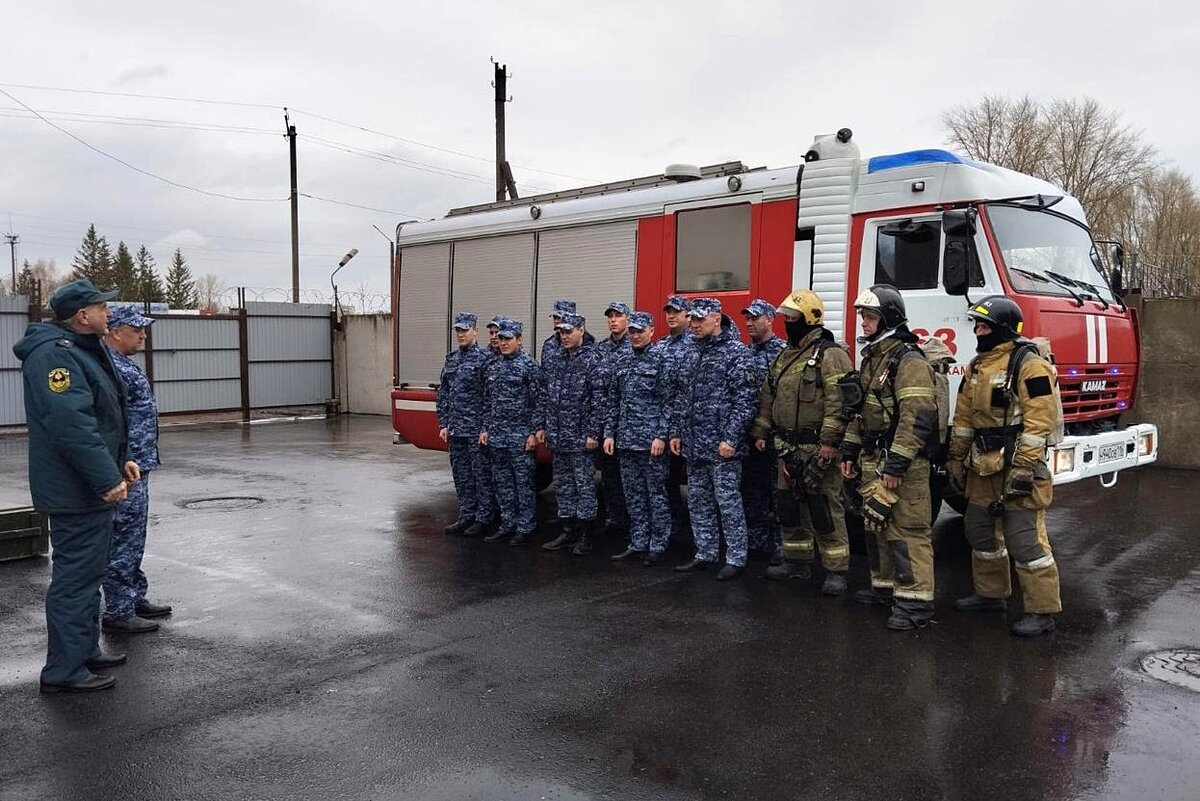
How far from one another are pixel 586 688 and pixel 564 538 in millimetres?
3011

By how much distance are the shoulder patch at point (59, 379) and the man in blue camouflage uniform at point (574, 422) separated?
3.67 m

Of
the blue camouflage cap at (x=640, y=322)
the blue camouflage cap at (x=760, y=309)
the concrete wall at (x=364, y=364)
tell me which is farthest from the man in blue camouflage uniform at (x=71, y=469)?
the concrete wall at (x=364, y=364)

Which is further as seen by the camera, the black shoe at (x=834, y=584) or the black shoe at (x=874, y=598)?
the black shoe at (x=834, y=584)

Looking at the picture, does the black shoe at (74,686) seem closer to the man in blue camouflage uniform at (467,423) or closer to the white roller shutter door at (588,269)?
the man in blue camouflage uniform at (467,423)

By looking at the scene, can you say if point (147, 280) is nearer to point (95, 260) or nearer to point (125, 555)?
point (95, 260)

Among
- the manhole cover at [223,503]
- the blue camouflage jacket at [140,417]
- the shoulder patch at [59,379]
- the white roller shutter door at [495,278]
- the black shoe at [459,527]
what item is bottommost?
the manhole cover at [223,503]

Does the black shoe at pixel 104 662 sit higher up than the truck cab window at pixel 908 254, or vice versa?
the truck cab window at pixel 908 254

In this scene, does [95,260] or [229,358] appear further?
[95,260]

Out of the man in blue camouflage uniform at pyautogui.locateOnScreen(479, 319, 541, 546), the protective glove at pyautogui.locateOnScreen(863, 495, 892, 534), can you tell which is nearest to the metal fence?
the man in blue camouflage uniform at pyautogui.locateOnScreen(479, 319, 541, 546)

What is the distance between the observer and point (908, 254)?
664 centimetres

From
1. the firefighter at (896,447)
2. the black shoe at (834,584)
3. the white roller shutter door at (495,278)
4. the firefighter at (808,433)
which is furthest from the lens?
the white roller shutter door at (495,278)

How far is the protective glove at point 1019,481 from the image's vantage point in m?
4.95

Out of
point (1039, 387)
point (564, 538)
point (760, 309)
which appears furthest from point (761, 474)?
point (1039, 387)

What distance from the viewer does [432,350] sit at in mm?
10023
